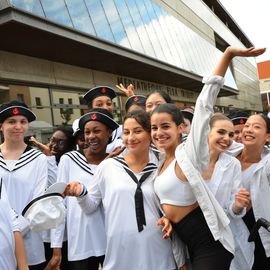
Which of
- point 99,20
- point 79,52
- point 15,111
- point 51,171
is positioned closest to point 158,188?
point 15,111

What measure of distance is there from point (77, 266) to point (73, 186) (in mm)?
781

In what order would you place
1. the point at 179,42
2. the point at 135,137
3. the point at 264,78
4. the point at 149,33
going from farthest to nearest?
the point at 264,78 < the point at 179,42 < the point at 149,33 < the point at 135,137

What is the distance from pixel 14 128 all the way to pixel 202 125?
1.79 meters

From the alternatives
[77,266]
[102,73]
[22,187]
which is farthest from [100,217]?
[102,73]

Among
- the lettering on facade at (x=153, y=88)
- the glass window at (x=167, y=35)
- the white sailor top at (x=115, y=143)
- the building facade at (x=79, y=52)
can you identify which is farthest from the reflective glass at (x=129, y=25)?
the white sailor top at (x=115, y=143)

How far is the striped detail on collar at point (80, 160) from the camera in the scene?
3018 millimetres

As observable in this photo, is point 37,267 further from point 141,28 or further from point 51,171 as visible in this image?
point 141,28

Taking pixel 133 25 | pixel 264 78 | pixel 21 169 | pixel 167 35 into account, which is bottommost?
pixel 21 169

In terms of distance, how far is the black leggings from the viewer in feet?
7.36

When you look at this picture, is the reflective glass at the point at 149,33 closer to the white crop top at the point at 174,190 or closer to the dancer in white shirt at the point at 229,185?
the dancer in white shirt at the point at 229,185

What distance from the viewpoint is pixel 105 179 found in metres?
2.59

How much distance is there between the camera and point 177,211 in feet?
7.58

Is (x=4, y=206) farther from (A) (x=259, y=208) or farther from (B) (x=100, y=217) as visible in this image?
(A) (x=259, y=208)

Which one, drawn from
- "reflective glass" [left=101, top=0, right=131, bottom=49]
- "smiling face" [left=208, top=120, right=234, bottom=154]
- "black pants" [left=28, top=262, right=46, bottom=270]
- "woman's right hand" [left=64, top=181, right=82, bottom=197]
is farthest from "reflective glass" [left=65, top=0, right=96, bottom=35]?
"woman's right hand" [left=64, top=181, right=82, bottom=197]
